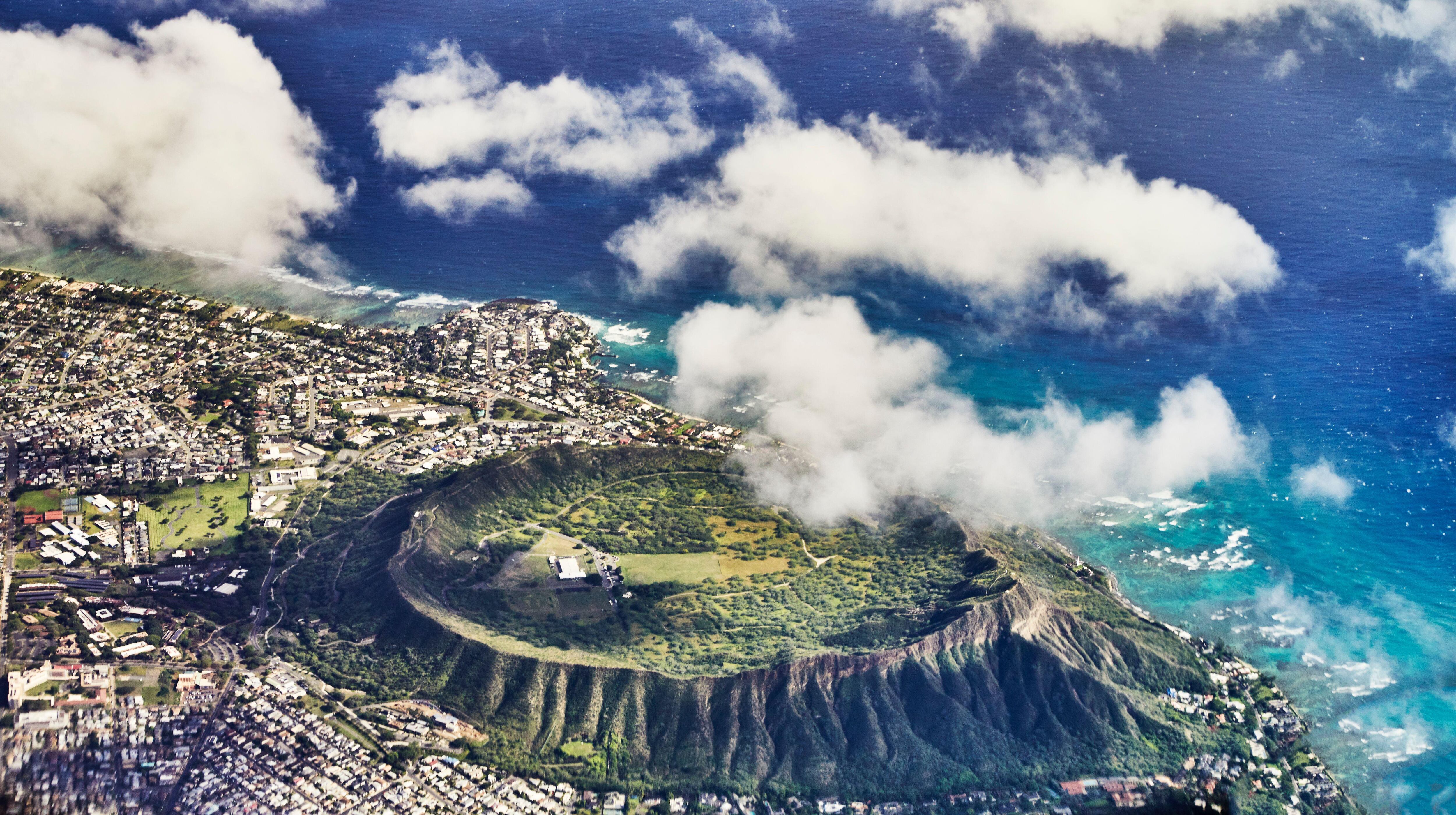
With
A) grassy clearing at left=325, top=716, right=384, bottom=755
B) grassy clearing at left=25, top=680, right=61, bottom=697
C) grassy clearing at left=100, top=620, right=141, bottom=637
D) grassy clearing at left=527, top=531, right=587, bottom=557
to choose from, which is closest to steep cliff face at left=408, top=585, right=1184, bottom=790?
grassy clearing at left=325, top=716, right=384, bottom=755

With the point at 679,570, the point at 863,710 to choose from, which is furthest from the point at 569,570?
the point at 863,710

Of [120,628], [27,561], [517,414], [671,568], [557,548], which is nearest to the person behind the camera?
[120,628]

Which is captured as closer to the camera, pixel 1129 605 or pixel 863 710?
pixel 863 710

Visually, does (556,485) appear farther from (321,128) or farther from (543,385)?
(321,128)

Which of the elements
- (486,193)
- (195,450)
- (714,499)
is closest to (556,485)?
(714,499)

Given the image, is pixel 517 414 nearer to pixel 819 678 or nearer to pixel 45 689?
pixel 819 678

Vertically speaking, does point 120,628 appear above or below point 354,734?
above

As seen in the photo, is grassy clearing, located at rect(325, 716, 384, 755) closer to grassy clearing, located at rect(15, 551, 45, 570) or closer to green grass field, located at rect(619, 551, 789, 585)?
green grass field, located at rect(619, 551, 789, 585)
